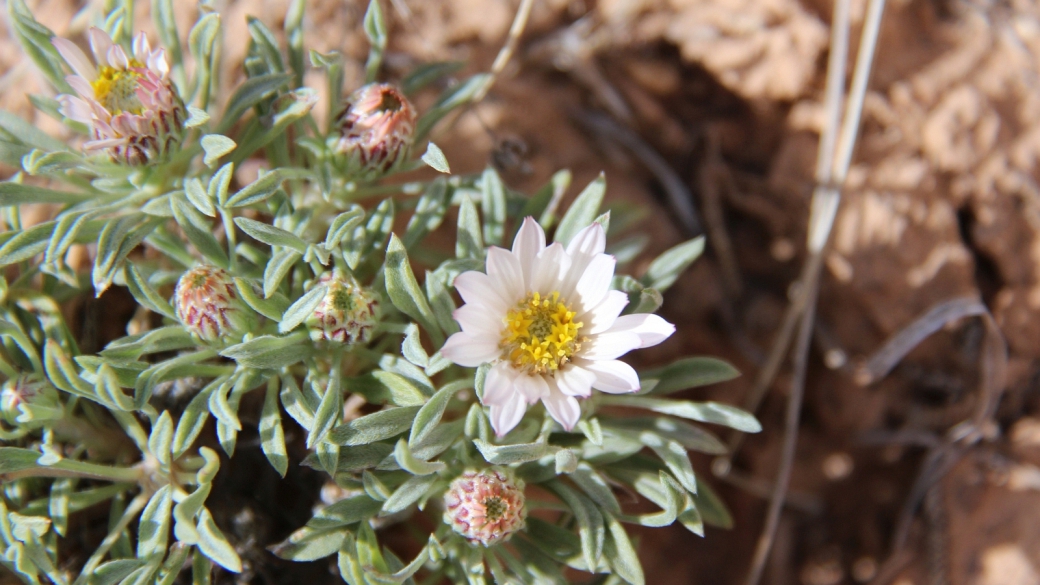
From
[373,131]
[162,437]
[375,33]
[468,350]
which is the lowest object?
[162,437]

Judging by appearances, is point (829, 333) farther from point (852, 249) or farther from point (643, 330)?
point (643, 330)

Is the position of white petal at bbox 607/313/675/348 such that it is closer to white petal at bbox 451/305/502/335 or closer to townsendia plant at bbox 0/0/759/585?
townsendia plant at bbox 0/0/759/585

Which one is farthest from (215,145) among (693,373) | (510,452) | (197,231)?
(693,373)

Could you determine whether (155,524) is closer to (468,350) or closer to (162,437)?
(162,437)

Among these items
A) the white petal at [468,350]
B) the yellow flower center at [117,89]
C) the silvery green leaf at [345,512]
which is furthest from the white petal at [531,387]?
the yellow flower center at [117,89]

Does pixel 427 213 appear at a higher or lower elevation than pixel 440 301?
higher

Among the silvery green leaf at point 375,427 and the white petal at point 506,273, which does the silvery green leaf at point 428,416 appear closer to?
the silvery green leaf at point 375,427
